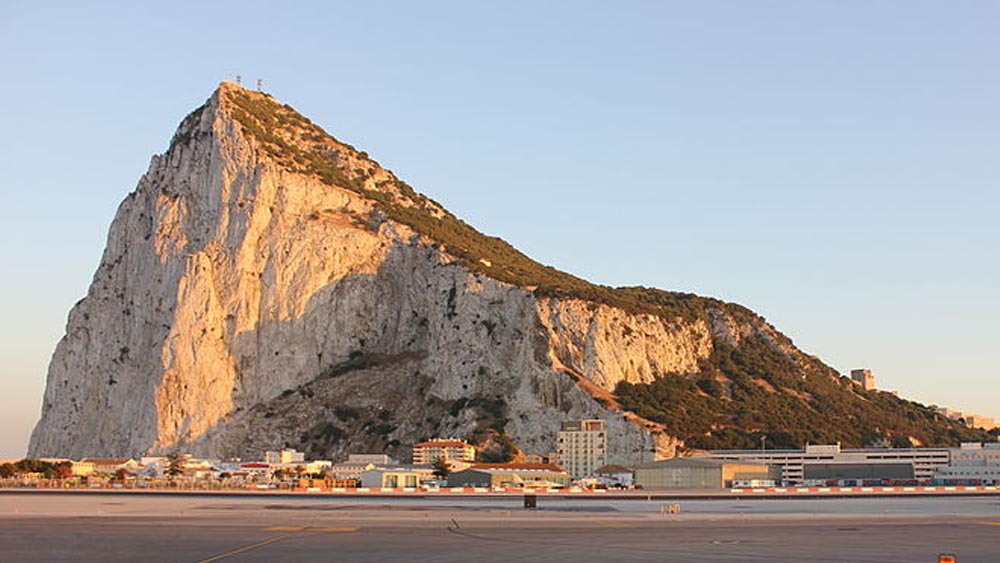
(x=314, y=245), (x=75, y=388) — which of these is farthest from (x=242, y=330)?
(x=75, y=388)

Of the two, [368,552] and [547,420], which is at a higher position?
[547,420]

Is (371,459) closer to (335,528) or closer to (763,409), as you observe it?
(763,409)

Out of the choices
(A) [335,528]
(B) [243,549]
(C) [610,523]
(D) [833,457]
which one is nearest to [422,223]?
(D) [833,457]

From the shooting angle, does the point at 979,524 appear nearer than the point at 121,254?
Yes

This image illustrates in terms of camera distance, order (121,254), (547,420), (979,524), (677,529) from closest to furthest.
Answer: (677,529) → (979,524) → (547,420) → (121,254)

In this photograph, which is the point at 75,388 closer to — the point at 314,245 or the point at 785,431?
the point at 314,245

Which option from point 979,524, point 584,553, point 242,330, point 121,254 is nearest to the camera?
point 584,553

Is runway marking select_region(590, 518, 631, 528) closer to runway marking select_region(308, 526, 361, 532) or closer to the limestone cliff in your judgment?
runway marking select_region(308, 526, 361, 532)
